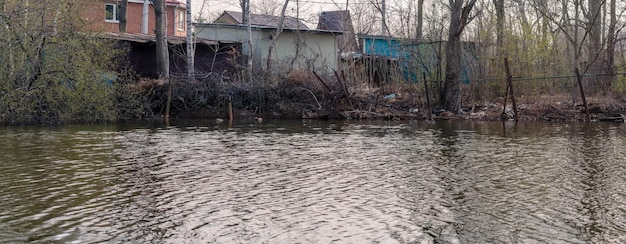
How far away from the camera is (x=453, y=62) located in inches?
1086

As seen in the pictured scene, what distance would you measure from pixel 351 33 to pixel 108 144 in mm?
21954

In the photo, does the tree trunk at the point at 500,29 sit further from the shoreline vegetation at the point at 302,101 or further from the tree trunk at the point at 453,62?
the tree trunk at the point at 453,62

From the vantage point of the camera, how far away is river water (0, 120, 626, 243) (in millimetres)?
7359

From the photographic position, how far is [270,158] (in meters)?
13.8

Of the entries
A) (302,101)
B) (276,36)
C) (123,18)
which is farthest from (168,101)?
(123,18)

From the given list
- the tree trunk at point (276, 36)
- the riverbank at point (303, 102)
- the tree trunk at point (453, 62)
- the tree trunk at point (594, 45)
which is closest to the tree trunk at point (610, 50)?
the tree trunk at point (594, 45)

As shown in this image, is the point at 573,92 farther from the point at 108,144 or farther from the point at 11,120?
the point at 11,120

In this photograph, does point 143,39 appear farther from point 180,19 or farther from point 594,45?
point 594,45

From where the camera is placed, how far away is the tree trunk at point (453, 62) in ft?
89.4

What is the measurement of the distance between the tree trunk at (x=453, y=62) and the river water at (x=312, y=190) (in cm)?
938

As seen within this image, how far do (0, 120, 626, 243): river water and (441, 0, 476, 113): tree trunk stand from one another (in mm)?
9378

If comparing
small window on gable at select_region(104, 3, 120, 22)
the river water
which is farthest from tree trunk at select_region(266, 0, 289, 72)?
small window on gable at select_region(104, 3, 120, 22)

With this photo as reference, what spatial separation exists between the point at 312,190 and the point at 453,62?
18.8 metres

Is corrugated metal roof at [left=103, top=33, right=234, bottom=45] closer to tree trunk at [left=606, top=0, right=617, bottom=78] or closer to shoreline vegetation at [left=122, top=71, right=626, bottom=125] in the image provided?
shoreline vegetation at [left=122, top=71, right=626, bottom=125]
